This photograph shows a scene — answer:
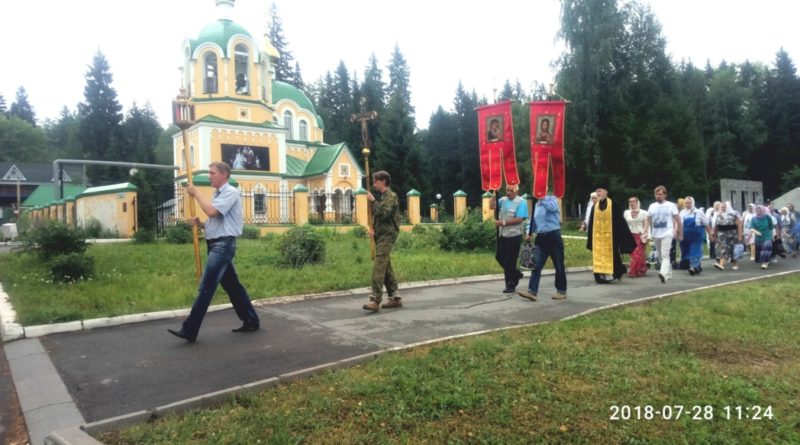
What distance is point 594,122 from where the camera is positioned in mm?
36094

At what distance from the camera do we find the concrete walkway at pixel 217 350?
395cm

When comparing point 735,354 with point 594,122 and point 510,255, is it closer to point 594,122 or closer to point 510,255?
point 510,255

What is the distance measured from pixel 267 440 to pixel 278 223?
20481 millimetres

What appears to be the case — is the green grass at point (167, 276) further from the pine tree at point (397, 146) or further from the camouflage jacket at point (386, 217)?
the pine tree at point (397, 146)

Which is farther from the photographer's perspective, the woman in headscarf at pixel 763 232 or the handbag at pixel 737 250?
the woman in headscarf at pixel 763 232

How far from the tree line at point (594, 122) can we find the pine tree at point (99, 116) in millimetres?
120

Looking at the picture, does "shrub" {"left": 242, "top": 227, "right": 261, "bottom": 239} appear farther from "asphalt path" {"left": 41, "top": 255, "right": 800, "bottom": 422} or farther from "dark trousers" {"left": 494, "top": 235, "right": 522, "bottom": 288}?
"dark trousers" {"left": 494, "top": 235, "right": 522, "bottom": 288}

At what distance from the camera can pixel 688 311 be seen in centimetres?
700

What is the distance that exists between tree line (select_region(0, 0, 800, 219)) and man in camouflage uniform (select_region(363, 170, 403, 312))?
5.16 metres

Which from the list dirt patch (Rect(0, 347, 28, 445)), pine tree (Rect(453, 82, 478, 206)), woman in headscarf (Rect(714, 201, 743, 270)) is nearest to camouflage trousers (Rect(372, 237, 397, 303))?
dirt patch (Rect(0, 347, 28, 445))

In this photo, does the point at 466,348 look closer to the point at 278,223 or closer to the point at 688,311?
the point at 688,311

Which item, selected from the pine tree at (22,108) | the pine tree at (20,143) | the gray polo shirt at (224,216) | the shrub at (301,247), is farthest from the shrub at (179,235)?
the pine tree at (22,108)

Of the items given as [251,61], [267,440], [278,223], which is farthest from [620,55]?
[267,440]

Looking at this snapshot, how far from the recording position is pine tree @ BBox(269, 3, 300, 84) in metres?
67.2
